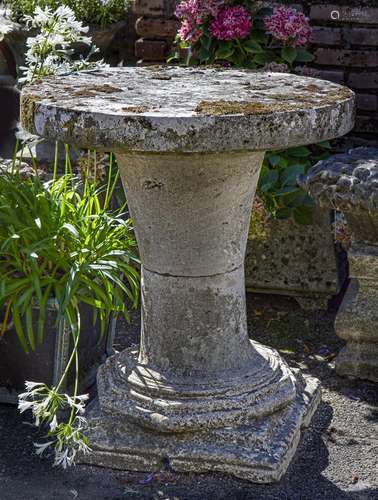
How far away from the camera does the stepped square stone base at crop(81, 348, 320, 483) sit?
3.70m

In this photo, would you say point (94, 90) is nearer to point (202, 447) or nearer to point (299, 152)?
point (202, 447)

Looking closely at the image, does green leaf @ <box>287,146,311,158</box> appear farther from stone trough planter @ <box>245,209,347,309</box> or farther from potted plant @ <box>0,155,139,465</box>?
potted plant @ <box>0,155,139,465</box>

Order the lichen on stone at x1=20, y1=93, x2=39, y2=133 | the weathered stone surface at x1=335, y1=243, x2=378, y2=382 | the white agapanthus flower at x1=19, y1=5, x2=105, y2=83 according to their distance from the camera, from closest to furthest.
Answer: the lichen on stone at x1=20, y1=93, x2=39, y2=133 < the weathered stone surface at x1=335, y1=243, x2=378, y2=382 < the white agapanthus flower at x1=19, y1=5, x2=105, y2=83

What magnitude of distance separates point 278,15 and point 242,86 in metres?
1.43

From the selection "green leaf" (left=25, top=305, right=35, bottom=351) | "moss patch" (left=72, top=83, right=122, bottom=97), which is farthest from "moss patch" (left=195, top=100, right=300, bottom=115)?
"green leaf" (left=25, top=305, right=35, bottom=351)

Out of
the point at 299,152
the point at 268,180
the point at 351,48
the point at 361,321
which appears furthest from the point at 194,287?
the point at 351,48

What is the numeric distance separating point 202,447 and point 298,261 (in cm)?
163

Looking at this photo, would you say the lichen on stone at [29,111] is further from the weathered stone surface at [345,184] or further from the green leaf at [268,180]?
the green leaf at [268,180]

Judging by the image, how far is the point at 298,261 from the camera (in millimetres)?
5184

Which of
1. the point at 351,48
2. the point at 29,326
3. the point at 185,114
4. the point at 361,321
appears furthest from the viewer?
the point at 351,48

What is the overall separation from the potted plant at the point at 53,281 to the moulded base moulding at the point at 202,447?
0.39 feet

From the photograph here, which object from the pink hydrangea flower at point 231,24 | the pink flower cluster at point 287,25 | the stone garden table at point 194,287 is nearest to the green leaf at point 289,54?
the pink flower cluster at point 287,25

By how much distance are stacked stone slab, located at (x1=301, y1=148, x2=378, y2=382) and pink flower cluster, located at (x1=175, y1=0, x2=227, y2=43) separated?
1044mm

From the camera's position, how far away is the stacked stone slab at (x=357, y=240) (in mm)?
4211
